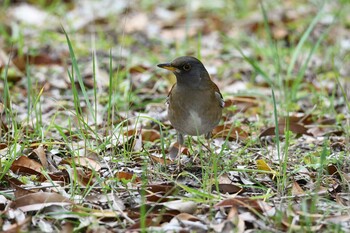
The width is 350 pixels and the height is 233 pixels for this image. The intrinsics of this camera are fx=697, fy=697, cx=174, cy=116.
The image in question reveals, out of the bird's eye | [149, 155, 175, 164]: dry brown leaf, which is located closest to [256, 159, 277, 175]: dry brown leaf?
[149, 155, 175, 164]: dry brown leaf

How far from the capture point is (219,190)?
16.9ft

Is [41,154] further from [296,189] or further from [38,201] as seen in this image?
[296,189]

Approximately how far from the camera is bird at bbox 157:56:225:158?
596 centimetres

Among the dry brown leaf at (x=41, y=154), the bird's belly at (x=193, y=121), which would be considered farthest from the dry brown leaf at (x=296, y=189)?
the dry brown leaf at (x=41, y=154)

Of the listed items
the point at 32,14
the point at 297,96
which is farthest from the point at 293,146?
the point at 32,14

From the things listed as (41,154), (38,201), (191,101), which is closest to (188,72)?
(191,101)

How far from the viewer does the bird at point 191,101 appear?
→ 19.5 feet

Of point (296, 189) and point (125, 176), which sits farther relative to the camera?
point (125, 176)

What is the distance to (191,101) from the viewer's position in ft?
19.6

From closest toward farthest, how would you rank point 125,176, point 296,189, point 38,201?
point 38,201 < point 296,189 < point 125,176

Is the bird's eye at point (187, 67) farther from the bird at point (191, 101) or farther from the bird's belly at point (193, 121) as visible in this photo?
the bird's belly at point (193, 121)

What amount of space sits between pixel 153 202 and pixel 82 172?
0.69m

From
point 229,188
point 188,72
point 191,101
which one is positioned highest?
point 188,72

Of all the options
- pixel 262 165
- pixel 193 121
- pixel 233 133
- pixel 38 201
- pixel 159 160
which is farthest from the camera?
pixel 233 133
